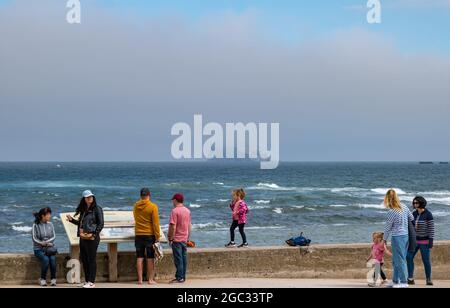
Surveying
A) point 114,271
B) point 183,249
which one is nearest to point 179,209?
point 183,249

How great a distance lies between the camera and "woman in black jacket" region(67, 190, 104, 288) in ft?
29.1

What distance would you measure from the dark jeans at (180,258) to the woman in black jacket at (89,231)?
112cm

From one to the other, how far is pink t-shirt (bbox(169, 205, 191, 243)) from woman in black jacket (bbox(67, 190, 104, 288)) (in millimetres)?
1042

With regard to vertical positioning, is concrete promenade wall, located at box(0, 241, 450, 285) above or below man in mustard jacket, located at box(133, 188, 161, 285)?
below

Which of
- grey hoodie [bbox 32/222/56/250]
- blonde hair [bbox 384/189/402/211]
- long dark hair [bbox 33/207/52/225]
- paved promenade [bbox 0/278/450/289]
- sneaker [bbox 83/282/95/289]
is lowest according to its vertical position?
paved promenade [bbox 0/278/450/289]

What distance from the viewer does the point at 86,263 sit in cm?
902

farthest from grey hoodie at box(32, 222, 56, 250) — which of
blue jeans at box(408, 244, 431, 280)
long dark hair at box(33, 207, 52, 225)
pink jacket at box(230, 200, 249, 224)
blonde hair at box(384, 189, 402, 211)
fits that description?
blue jeans at box(408, 244, 431, 280)

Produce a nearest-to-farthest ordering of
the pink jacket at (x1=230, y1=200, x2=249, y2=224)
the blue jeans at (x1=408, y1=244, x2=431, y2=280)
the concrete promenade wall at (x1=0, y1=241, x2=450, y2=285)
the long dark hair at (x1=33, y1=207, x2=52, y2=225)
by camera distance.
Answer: the long dark hair at (x1=33, y1=207, x2=52, y2=225) → the blue jeans at (x1=408, y1=244, x2=431, y2=280) → the concrete promenade wall at (x1=0, y1=241, x2=450, y2=285) → the pink jacket at (x1=230, y1=200, x2=249, y2=224)

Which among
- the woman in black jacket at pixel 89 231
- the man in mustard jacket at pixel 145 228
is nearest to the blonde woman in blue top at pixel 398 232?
the man in mustard jacket at pixel 145 228

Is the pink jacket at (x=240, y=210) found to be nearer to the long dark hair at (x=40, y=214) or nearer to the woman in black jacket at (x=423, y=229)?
the woman in black jacket at (x=423, y=229)

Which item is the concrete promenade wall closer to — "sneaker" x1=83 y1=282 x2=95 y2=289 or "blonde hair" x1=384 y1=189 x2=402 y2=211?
"sneaker" x1=83 y1=282 x2=95 y2=289
